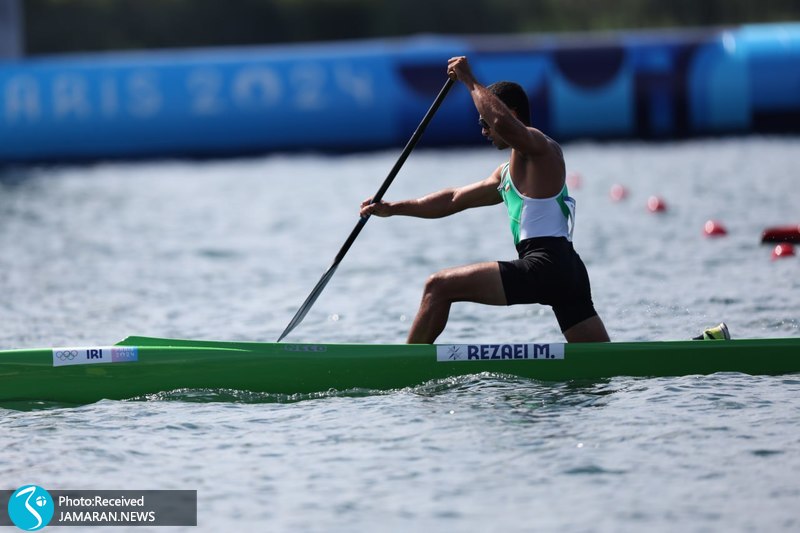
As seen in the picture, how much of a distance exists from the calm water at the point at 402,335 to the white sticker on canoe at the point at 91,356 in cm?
27

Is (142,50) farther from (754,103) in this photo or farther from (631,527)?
(631,527)

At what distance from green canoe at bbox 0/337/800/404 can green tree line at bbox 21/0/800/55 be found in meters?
24.7

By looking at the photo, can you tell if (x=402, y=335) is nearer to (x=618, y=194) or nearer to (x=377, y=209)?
(x=377, y=209)

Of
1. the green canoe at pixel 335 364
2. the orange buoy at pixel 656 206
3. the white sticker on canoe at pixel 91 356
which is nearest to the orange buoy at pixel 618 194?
the orange buoy at pixel 656 206

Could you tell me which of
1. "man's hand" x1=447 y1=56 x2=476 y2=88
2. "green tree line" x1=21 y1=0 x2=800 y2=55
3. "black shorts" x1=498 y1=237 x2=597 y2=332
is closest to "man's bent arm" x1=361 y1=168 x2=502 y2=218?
"black shorts" x1=498 y1=237 x2=597 y2=332

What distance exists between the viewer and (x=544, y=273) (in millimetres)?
7750

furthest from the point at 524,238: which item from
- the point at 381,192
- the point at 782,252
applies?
the point at 782,252

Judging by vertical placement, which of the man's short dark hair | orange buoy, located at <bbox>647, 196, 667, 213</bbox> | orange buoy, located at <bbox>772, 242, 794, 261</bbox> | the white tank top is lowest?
orange buoy, located at <bbox>772, 242, 794, 261</bbox>

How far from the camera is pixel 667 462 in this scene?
6.62m

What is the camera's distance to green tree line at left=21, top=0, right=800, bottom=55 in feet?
105

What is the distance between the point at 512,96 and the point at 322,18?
26.4m

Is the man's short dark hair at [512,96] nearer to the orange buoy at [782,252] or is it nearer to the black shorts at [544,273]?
the black shorts at [544,273]

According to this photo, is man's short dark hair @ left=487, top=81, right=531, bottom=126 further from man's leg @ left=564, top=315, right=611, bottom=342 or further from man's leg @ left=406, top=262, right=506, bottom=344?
man's leg @ left=564, top=315, right=611, bottom=342

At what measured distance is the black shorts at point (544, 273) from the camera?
7.75m
